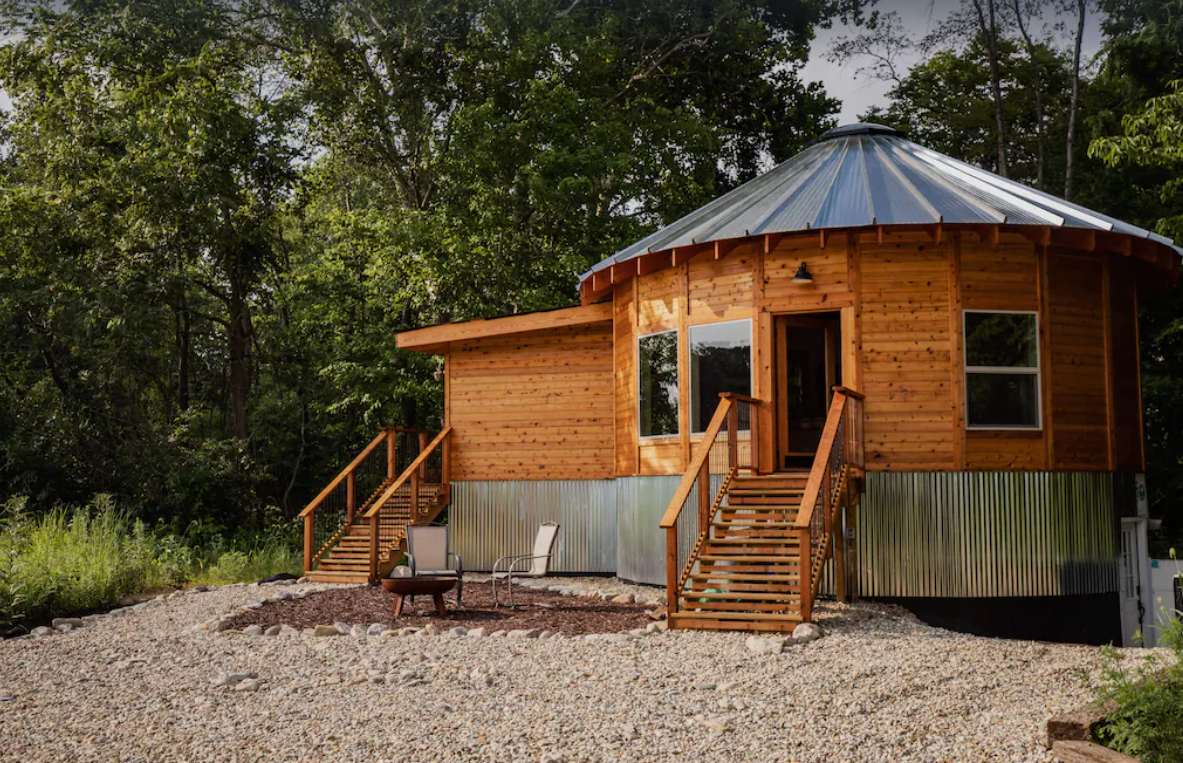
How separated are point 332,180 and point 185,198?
12.0 feet

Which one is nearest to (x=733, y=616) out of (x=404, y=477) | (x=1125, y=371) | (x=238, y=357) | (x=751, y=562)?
(x=751, y=562)

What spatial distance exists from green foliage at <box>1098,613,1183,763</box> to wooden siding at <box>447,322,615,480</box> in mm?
10014

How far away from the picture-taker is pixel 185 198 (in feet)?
66.9

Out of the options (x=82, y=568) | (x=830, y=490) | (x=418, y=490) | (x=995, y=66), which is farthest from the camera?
(x=995, y=66)

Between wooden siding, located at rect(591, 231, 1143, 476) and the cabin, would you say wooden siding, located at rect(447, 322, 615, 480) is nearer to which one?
the cabin

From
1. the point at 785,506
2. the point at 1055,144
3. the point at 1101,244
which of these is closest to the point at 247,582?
the point at 785,506

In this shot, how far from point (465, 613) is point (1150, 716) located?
724cm

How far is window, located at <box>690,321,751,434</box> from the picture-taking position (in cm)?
1148

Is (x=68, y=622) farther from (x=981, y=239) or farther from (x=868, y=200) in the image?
(x=981, y=239)

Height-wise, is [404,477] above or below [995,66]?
below

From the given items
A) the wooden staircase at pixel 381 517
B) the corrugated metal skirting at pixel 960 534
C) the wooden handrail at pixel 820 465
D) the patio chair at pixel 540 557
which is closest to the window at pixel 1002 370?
the corrugated metal skirting at pixel 960 534

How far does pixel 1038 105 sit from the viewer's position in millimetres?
22578

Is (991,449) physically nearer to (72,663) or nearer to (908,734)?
(908,734)

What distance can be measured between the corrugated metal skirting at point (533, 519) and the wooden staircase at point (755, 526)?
9.39ft
